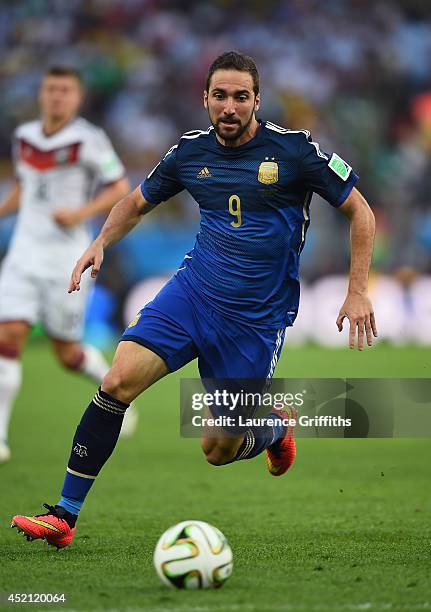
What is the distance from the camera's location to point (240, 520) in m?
6.13

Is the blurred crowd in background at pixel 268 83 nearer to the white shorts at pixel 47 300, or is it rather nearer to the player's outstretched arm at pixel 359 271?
the white shorts at pixel 47 300

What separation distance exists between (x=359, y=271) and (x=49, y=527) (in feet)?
6.06

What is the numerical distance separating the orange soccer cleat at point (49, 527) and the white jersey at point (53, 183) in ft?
13.3

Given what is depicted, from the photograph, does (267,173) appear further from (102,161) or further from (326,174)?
(102,161)

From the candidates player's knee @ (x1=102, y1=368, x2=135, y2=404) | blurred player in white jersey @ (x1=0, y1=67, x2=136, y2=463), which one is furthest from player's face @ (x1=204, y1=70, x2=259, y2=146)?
blurred player in white jersey @ (x1=0, y1=67, x2=136, y2=463)

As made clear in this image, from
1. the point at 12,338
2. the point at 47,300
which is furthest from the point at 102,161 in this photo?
the point at 12,338

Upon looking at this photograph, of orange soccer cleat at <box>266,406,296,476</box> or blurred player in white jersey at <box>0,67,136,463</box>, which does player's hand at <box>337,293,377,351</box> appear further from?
blurred player in white jersey at <box>0,67,136,463</box>

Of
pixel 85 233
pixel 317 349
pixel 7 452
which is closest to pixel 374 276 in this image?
pixel 317 349

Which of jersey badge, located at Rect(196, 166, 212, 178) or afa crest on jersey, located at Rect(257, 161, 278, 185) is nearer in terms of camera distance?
afa crest on jersey, located at Rect(257, 161, 278, 185)

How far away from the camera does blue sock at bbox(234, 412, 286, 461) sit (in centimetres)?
596

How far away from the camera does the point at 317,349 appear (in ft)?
57.4

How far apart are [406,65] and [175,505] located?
1629 cm

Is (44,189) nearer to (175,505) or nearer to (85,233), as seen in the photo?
(85,233)

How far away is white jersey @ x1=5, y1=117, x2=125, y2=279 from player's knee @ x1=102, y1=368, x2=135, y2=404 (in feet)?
13.0
